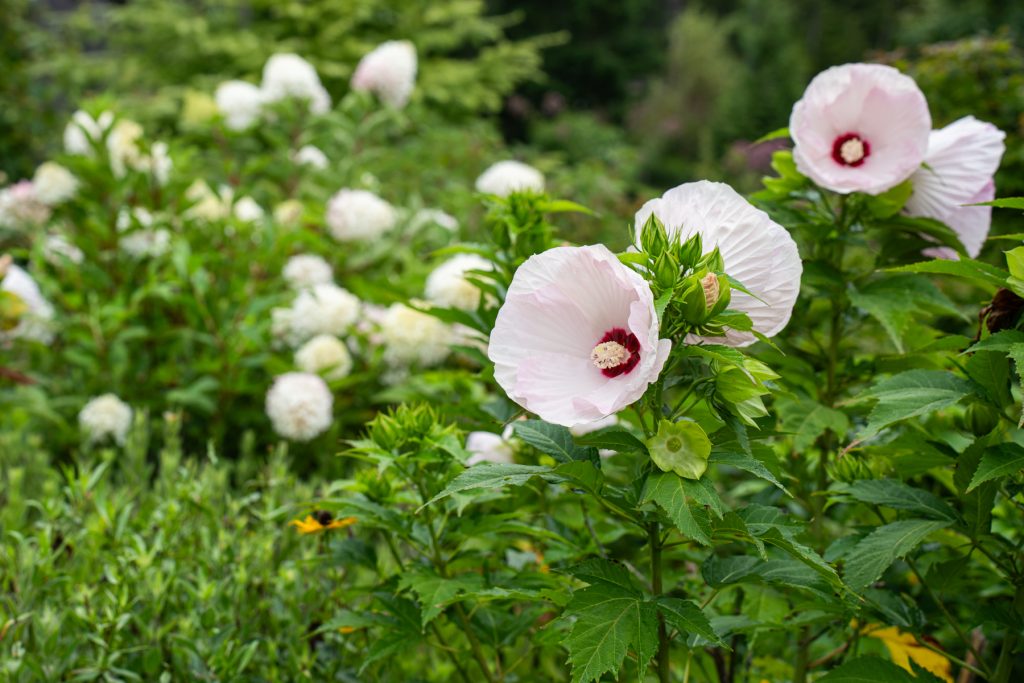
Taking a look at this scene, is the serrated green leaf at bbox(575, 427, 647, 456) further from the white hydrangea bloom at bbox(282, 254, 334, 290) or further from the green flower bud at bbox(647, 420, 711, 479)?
the white hydrangea bloom at bbox(282, 254, 334, 290)

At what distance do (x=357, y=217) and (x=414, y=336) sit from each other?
69cm

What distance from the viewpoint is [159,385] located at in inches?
111

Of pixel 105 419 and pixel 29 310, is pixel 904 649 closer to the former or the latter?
pixel 105 419

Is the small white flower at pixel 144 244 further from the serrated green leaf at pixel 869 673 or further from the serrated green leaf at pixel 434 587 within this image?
the serrated green leaf at pixel 869 673

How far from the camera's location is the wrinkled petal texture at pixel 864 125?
1258 mm

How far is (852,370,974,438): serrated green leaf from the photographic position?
993 millimetres

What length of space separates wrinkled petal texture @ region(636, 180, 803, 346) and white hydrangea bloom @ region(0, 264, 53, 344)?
2.27 metres

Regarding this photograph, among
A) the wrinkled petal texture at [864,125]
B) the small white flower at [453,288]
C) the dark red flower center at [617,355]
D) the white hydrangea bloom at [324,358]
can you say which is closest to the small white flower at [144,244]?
the white hydrangea bloom at [324,358]

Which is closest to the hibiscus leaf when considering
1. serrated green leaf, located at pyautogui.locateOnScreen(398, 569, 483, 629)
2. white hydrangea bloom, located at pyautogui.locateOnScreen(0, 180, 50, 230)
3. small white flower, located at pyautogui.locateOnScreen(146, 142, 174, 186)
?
serrated green leaf, located at pyautogui.locateOnScreen(398, 569, 483, 629)

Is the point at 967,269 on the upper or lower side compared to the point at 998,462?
upper

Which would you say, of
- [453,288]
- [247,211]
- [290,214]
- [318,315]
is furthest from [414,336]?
[247,211]

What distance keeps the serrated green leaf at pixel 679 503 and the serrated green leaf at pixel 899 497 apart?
32 cm

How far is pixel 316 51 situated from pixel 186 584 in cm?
739

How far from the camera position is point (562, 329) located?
3.08 ft
